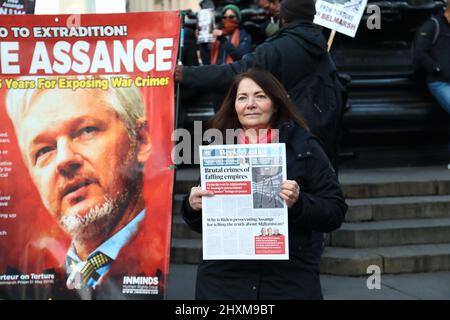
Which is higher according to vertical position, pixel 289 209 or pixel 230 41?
pixel 230 41

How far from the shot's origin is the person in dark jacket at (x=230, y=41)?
30.5ft

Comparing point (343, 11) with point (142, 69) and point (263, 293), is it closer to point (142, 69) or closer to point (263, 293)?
point (142, 69)

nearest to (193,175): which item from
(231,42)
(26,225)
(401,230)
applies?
(231,42)

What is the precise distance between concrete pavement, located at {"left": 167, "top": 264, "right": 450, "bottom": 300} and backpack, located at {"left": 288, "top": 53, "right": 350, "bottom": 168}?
4.27 ft

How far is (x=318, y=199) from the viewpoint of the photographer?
12.3ft

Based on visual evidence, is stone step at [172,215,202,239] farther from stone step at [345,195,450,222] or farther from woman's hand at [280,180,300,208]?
woman's hand at [280,180,300,208]

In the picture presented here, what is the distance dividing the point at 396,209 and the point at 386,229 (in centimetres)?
47

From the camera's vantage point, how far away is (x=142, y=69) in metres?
5.12

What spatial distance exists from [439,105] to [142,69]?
520cm

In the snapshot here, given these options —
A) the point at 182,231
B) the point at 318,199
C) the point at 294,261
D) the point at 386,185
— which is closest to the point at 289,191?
the point at 318,199

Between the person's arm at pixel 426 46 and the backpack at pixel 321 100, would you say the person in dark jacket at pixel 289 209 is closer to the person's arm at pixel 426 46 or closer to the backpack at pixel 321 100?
the backpack at pixel 321 100

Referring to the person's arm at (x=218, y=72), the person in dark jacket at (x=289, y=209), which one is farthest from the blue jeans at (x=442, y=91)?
the person in dark jacket at (x=289, y=209)

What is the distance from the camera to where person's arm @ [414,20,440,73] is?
29.3ft

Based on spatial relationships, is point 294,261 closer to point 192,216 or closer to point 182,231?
point 192,216
